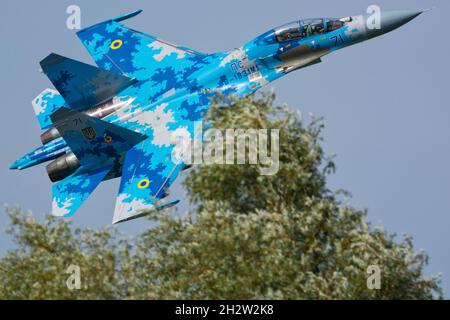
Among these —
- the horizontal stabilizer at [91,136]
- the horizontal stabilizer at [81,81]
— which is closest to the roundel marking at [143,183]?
the horizontal stabilizer at [91,136]

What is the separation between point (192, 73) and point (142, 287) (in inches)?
594

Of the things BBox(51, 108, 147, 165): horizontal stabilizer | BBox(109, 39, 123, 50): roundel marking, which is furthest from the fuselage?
BBox(109, 39, 123, 50): roundel marking

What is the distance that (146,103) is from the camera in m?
51.5

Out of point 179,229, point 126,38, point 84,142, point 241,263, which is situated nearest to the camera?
point 241,263

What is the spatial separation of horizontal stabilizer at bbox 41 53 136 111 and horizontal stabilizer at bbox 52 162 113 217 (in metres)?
3.05

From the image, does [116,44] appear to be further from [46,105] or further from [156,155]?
[156,155]

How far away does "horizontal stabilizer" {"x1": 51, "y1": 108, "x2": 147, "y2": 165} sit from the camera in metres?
49.4

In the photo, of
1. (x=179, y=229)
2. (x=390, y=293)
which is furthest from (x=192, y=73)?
(x=390, y=293)

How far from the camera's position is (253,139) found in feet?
133

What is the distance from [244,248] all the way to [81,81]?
16.6 metres

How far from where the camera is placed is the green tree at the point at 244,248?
37.6 m

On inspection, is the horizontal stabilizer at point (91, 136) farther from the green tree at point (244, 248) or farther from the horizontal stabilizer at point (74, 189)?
the green tree at point (244, 248)

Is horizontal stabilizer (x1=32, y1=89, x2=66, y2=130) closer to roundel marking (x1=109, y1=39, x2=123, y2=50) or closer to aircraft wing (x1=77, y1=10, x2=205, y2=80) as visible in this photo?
aircraft wing (x1=77, y1=10, x2=205, y2=80)
